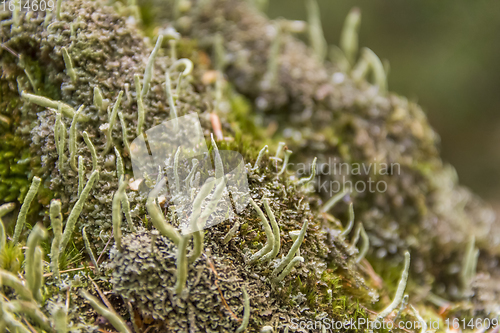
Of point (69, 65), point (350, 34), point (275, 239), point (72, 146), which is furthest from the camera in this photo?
point (350, 34)

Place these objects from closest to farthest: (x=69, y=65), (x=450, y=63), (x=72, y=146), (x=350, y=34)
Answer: (x=72, y=146)
(x=69, y=65)
(x=350, y=34)
(x=450, y=63)

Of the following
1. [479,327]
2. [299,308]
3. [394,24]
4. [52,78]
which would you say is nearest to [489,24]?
[394,24]

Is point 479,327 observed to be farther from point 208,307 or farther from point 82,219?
point 82,219

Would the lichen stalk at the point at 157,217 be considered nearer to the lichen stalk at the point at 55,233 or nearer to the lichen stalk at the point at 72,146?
the lichen stalk at the point at 55,233

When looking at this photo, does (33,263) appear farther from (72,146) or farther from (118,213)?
(72,146)

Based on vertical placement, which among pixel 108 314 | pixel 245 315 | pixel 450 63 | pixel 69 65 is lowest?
pixel 108 314

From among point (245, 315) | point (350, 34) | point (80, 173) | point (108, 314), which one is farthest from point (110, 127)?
point (350, 34)
